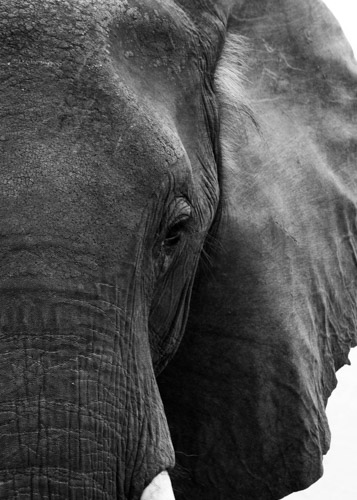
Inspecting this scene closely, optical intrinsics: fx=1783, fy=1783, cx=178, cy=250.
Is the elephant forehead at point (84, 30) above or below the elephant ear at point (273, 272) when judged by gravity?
above

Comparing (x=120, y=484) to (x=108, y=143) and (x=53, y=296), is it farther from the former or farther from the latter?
(x=108, y=143)

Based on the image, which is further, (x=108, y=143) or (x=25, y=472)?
(x=108, y=143)

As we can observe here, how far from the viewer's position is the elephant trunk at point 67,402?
2203 millimetres

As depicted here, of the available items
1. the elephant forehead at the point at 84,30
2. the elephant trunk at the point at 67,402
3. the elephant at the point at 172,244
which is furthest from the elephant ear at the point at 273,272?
the elephant trunk at the point at 67,402

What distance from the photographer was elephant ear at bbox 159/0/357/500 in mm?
2785

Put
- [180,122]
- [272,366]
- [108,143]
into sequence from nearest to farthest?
[108,143] < [180,122] < [272,366]

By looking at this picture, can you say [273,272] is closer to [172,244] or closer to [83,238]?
[172,244]

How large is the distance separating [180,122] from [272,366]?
49 cm

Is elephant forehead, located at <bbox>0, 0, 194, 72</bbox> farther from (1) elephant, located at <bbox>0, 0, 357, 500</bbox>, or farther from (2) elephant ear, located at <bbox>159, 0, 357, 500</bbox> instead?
(2) elephant ear, located at <bbox>159, 0, 357, 500</bbox>

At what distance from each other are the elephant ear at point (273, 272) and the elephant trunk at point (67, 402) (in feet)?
1.56

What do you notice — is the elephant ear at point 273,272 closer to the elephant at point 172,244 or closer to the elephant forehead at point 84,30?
the elephant at point 172,244

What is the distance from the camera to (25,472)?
2.20 metres

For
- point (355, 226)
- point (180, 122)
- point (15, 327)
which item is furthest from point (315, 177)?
point (15, 327)

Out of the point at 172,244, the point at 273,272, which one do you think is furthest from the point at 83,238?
the point at 273,272
